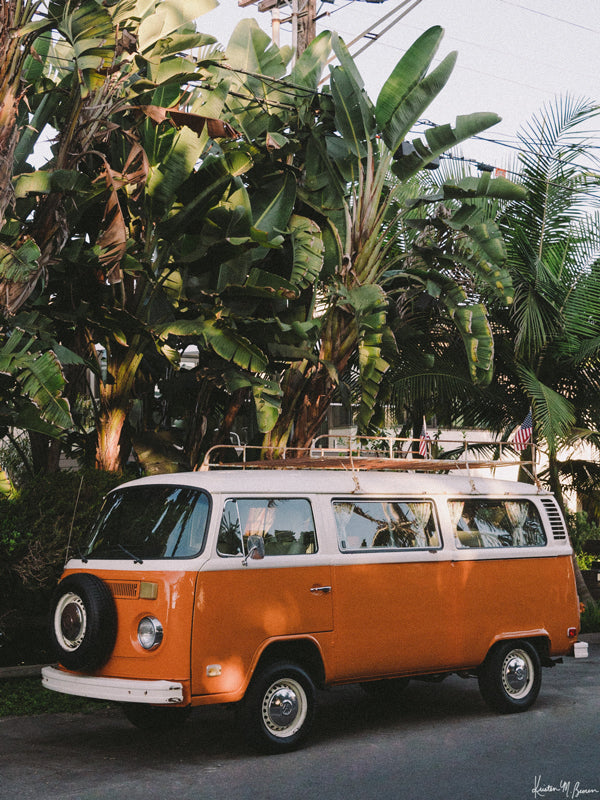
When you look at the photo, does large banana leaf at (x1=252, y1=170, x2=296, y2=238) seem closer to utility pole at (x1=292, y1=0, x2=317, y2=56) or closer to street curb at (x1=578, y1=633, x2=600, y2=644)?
utility pole at (x1=292, y1=0, x2=317, y2=56)

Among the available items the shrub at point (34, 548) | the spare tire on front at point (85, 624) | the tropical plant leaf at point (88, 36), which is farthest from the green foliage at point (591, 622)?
the tropical plant leaf at point (88, 36)

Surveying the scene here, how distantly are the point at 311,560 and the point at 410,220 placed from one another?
7.22 meters

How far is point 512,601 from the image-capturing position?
352 inches

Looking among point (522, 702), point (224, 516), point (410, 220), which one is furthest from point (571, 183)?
point (224, 516)

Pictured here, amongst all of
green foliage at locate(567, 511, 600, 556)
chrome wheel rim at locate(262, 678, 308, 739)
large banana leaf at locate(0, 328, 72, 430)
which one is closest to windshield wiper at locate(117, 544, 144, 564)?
chrome wheel rim at locate(262, 678, 308, 739)

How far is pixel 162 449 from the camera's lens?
1217cm

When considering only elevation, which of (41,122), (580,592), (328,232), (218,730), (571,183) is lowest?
(218,730)

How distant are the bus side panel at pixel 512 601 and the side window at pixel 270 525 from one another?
1726mm

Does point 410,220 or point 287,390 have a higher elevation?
point 410,220

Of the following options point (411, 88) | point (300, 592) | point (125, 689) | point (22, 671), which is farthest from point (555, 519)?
point (411, 88)

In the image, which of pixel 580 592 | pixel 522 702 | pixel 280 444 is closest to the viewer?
pixel 522 702

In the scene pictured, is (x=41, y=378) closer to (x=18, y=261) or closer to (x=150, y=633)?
(x=18, y=261)

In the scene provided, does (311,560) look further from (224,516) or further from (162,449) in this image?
(162,449)

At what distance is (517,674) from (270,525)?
128 inches
